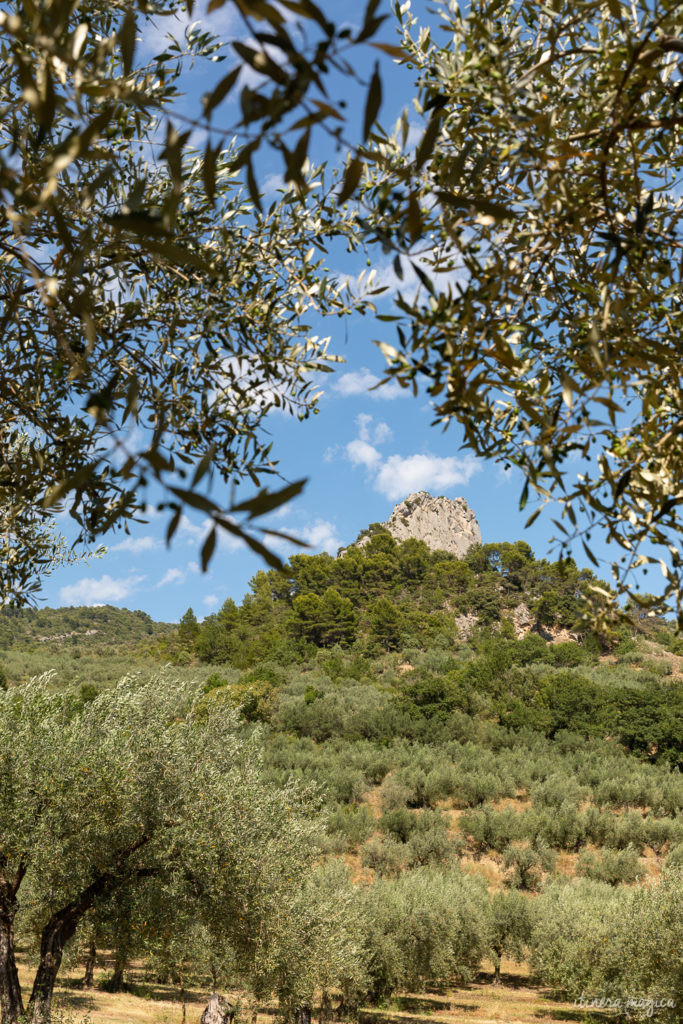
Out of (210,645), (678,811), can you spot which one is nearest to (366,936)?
(678,811)

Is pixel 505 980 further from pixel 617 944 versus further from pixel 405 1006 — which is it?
pixel 617 944

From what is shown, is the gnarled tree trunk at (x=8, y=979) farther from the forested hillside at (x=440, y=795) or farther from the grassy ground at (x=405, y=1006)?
the grassy ground at (x=405, y=1006)

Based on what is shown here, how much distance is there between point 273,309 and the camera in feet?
11.4

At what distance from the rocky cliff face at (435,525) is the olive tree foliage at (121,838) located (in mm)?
71511

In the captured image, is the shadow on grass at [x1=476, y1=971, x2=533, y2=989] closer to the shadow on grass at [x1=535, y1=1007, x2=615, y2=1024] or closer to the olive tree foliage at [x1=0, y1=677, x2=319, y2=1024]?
the shadow on grass at [x1=535, y1=1007, x2=615, y2=1024]

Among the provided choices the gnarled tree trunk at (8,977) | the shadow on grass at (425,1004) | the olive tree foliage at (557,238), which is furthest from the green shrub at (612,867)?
the olive tree foliage at (557,238)

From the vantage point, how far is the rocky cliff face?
8781cm

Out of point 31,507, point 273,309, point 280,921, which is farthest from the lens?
point 280,921

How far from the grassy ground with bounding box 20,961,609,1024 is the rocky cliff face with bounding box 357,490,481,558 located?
214ft

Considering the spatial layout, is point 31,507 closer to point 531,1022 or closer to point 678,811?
point 531,1022

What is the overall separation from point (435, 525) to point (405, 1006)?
74.7 metres

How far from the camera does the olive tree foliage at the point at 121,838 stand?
933 centimetres

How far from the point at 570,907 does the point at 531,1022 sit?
3793mm

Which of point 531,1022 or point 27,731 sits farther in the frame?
point 531,1022
